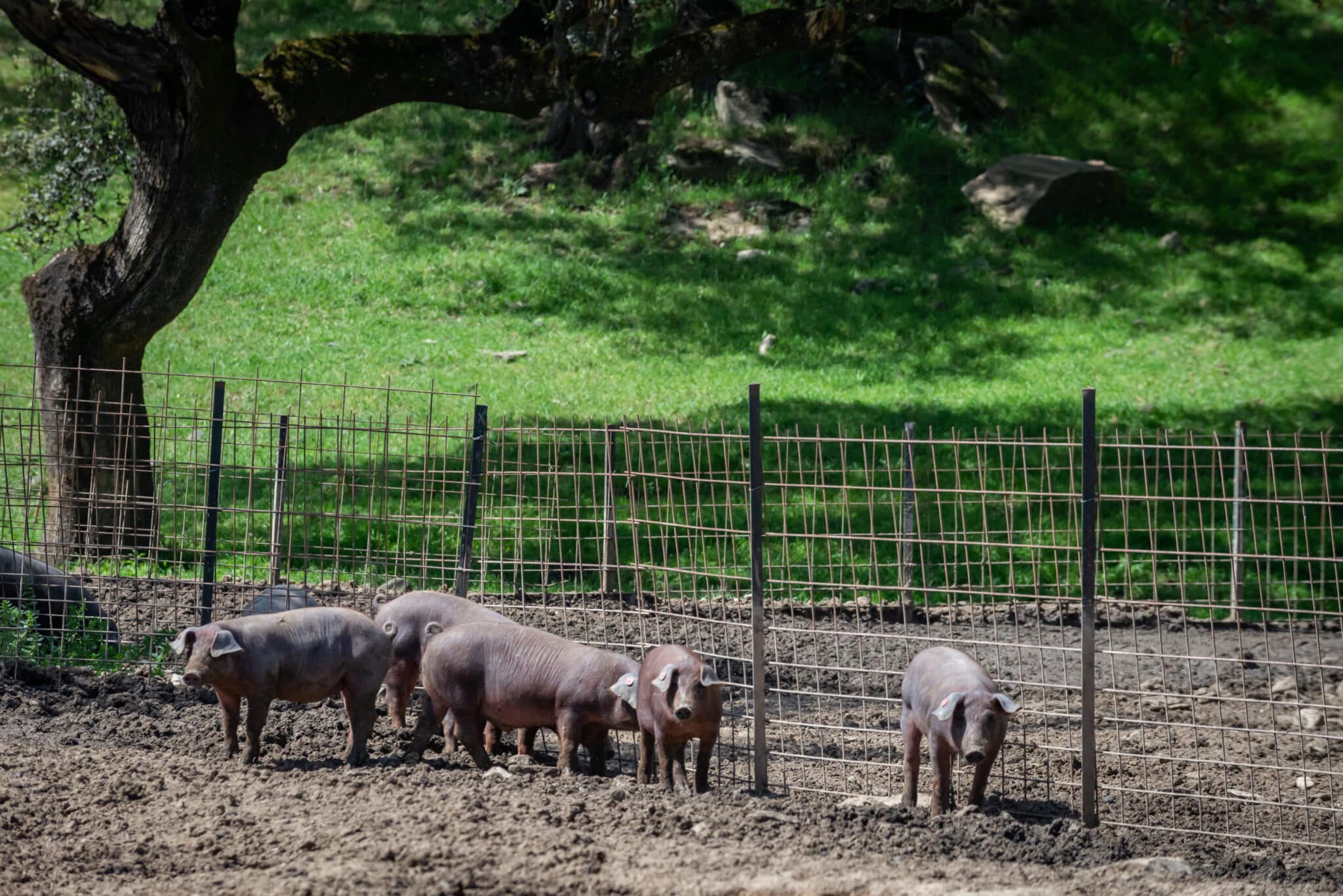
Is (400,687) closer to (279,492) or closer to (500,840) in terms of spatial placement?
(279,492)

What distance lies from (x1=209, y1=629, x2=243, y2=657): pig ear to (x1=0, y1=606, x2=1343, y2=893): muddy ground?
2.11 feet

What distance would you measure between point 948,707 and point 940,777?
0.47 meters

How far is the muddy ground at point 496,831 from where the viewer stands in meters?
5.59

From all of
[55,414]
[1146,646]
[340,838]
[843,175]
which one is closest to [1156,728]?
[1146,646]

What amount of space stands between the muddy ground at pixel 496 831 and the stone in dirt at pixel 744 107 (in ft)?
53.7

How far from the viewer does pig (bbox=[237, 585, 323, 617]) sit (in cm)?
906

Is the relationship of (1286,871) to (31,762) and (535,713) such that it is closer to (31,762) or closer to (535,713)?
(535,713)

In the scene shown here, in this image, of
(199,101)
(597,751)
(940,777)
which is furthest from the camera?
(199,101)

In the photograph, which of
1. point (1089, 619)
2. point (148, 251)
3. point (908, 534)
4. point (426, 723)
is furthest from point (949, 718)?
point (148, 251)

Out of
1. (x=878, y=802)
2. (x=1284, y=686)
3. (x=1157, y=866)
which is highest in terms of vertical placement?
(x=1284, y=686)

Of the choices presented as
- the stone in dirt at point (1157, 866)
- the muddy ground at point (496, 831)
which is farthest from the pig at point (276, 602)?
the stone in dirt at point (1157, 866)

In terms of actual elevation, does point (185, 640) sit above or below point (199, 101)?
below

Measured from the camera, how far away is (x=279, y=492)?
962 cm

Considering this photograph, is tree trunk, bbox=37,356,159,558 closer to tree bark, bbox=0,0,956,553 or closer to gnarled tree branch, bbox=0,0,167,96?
tree bark, bbox=0,0,956,553
